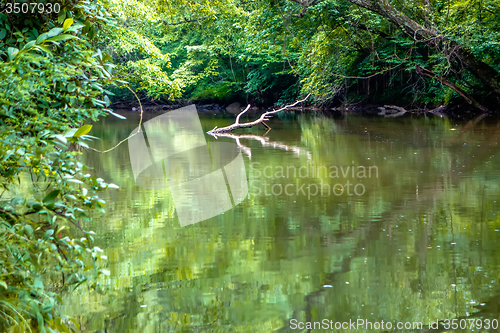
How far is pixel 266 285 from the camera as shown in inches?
154

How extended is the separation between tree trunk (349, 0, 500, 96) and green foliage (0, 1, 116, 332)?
13.7 metres

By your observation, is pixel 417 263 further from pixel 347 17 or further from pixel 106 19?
pixel 347 17

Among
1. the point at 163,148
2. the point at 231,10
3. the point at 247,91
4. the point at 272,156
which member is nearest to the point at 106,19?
the point at 272,156

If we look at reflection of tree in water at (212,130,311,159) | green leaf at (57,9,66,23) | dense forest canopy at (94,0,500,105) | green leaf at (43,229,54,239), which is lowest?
reflection of tree in water at (212,130,311,159)

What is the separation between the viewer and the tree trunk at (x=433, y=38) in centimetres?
Answer: 1562

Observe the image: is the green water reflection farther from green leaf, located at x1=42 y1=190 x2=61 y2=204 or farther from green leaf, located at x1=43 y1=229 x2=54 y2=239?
green leaf, located at x1=42 y1=190 x2=61 y2=204

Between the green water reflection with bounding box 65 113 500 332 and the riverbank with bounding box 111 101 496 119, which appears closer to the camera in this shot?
the green water reflection with bounding box 65 113 500 332

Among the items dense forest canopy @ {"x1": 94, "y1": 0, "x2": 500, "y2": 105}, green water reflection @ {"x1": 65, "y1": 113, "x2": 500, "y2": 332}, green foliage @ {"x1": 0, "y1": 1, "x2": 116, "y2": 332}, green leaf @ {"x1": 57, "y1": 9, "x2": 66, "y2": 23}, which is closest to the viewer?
green foliage @ {"x1": 0, "y1": 1, "x2": 116, "y2": 332}

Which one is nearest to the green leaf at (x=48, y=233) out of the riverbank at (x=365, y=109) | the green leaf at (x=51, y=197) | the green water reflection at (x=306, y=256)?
the green leaf at (x=51, y=197)

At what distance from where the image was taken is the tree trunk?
51.2ft

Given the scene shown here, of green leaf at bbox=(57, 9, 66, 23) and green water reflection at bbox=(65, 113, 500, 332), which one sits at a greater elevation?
green leaf at bbox=(57, 9, 66, 23)

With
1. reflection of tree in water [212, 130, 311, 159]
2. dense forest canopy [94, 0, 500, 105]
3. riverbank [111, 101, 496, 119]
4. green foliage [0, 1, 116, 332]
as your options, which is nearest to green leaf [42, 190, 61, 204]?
green foliage [0, 1, 116, 332]

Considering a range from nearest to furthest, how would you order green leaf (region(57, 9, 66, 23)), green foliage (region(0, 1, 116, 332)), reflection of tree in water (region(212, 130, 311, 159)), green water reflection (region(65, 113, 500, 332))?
1. green foliage (region(0, 1, 116, 332))
2. green leaf (region(57, 9, 66, 23))
3. green water reflection (region(65, 113, 500, 332))
4. reflection of tree in water (region(212, 130, 311, 159))

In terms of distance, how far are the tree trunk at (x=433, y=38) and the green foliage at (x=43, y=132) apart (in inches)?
538
